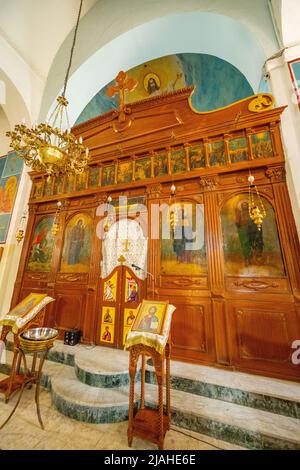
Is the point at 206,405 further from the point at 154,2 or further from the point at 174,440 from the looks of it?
the point at 154,2

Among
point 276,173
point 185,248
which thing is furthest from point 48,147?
point 276,173

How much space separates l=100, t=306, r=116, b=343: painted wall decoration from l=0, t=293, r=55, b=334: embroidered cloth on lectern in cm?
170

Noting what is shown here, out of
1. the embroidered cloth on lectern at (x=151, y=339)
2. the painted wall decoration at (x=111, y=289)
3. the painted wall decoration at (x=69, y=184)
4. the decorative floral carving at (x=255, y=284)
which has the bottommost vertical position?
the embroidered cloth on lectern at (x=151, y=339)

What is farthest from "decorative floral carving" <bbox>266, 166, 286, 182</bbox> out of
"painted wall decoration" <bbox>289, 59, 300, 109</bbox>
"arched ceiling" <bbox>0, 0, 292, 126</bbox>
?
"arched ceiling" <bbox>0, 0, 292, 126</bbox>

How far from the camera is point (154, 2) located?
20.3ft

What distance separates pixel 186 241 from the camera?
420 cm

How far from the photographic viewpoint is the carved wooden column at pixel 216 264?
3467 mm

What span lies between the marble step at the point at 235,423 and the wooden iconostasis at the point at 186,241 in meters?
0.85

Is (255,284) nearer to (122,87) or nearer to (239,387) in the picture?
(239,387)

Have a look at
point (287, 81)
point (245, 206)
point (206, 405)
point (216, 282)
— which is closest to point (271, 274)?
point (216, 282)

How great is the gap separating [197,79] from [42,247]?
8.36m

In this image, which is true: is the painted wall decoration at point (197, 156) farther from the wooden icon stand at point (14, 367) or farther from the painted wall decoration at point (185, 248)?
the wooden icon stand at point (14, 367)

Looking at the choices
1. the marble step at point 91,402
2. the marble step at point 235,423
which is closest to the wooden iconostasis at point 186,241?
the marble step at point 235,423

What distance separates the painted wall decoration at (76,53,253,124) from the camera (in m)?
6.50
